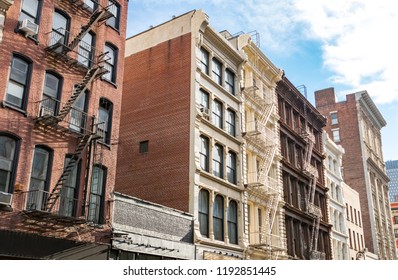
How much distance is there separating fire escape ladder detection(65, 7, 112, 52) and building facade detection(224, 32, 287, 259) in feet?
46.6

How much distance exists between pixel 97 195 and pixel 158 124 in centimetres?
961

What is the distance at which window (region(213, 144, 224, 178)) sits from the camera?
30.3 m

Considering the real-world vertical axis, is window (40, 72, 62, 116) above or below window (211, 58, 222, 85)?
below

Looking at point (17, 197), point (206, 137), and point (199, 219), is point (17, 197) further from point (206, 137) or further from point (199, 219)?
point (206, 137)

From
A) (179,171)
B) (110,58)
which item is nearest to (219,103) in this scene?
(179,171)

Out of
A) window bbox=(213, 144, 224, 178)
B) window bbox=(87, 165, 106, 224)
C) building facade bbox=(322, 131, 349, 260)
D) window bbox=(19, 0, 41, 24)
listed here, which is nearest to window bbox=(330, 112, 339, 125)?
building facade bbox=(322, 131, 349, 260)

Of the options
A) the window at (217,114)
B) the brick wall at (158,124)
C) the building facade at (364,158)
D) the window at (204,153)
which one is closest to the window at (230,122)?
the window at (217,114)

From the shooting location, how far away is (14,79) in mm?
19219

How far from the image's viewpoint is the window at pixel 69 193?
1978cm

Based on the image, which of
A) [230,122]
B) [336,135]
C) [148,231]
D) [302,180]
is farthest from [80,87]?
[336,135]

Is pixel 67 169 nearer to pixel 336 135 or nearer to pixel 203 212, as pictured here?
pixel 203 212

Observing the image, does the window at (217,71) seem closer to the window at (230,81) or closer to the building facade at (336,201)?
the window at (230,81)

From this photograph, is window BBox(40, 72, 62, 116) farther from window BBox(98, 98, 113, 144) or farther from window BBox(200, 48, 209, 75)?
window BBox(200, 48, 209, 75)

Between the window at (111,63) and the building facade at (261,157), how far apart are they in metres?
12.3
